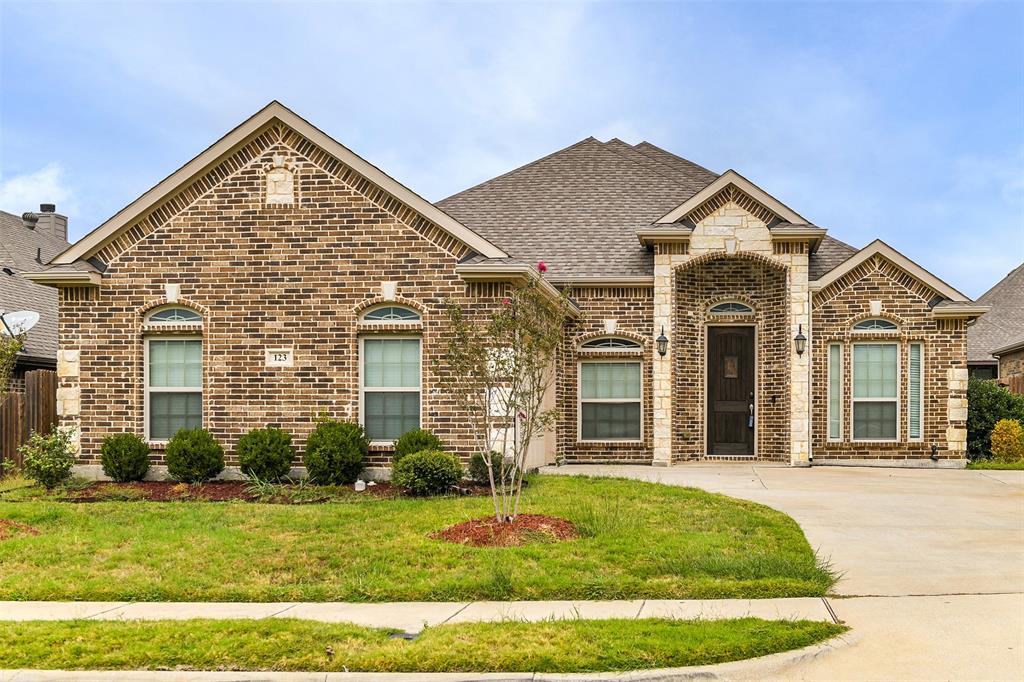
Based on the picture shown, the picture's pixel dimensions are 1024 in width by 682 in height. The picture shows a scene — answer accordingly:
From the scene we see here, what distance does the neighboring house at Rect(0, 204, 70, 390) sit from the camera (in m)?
21.1

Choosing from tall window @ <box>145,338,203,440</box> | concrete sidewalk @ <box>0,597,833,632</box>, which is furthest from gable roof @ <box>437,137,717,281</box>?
concrete sidewalk @ <box>0,597,833,632</box>

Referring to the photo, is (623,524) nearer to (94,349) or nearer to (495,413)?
(495,413)

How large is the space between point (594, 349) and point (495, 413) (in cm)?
499

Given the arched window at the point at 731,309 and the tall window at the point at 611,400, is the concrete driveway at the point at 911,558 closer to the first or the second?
the tall window at the point at 611,400

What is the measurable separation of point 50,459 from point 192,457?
7.22 ft

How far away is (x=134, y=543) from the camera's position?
10281mm

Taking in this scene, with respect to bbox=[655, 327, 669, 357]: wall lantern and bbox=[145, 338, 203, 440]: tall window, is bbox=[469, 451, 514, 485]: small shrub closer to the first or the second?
bbox=[145, 338, 203, 440]: tall window

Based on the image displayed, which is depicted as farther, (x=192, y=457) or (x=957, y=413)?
(x=957, y=413)

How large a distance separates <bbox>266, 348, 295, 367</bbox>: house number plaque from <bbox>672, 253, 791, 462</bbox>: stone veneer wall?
7.67 m

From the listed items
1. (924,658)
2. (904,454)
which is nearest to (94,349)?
(924,658)

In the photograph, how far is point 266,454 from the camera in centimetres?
1455

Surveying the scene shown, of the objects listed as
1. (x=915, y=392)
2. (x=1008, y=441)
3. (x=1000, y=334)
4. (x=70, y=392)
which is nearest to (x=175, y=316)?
(x=70, y=392)

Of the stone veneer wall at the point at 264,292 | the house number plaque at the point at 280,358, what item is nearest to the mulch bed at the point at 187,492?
the stone veneer wall at the point at 264,292

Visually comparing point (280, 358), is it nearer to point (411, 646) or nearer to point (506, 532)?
point (506, 532)
